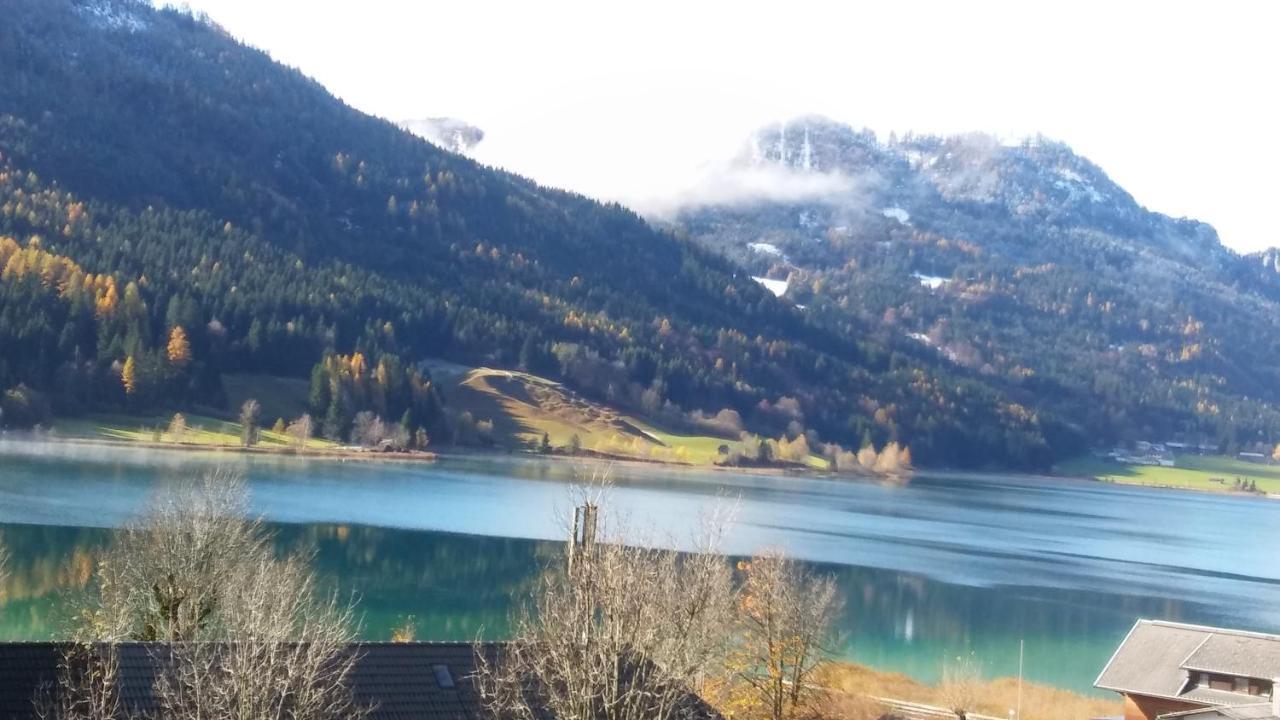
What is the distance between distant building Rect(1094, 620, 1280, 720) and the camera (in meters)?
46.4

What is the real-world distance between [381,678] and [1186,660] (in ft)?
102

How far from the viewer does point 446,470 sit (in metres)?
148

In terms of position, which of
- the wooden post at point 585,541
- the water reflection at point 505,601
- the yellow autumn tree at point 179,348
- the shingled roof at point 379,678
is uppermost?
the yellow autumn tree at point 179,348

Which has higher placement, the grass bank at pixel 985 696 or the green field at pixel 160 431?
the green field at pixel 160 431

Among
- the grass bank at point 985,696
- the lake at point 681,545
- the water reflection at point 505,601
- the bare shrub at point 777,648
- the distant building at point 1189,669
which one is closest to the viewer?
the bare shrub at point 777,648

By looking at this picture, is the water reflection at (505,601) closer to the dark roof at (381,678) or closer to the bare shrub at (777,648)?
the bare shrub at (777,648)

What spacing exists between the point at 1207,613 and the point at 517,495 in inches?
2230

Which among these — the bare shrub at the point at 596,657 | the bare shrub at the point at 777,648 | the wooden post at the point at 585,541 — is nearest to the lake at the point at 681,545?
the bare shrub at the point at 777,648

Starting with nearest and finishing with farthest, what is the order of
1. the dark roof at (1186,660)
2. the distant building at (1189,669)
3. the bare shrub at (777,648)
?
the bare shrub at (777,648) < the distant building at (1189,669) < the dark roof at (1186,660)

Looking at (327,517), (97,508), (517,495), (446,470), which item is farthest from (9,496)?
(446,470)

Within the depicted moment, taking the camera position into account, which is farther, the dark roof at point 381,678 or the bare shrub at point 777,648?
the bare shrub at point 777,648

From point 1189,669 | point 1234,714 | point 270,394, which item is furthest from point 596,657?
point 270,394

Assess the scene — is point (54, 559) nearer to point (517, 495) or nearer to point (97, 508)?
point (97, 508)

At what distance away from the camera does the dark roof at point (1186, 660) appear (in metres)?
46.5
